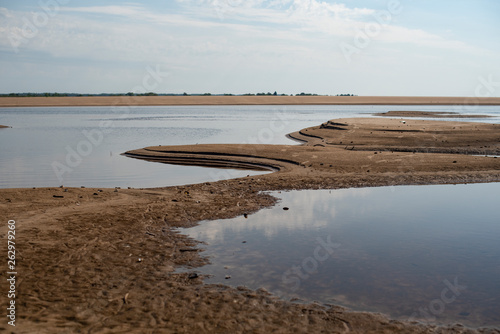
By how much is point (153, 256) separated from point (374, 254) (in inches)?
186

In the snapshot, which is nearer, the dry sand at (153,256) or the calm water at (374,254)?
the dry sand at (153,256)

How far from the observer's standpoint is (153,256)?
31.3ft

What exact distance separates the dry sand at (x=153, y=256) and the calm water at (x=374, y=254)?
22.0 inches

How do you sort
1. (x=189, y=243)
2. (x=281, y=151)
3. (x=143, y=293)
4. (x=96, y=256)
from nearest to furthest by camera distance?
1. (x=143, y=293)
2. (x=96, y=256)
3. (x=189, y=243)
4. (x=281, y=151)

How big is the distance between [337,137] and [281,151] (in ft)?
33.5

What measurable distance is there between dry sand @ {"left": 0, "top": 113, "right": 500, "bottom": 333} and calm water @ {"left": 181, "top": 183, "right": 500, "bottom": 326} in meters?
0.56

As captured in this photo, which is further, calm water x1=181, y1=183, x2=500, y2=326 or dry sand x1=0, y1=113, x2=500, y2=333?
calm water x1=181, y1=183, x2=500, y2=326

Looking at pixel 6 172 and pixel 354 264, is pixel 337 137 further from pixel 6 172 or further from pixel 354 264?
pixel 354 264

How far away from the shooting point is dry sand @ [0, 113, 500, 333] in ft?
21.8

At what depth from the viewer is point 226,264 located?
9.30 meters

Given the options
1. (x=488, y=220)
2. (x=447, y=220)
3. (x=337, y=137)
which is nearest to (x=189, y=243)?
(x=447, y=220)

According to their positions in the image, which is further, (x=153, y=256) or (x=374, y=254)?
(x=374, y=254)

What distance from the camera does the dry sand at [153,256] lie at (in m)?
6.65

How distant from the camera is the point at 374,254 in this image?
9.92m
